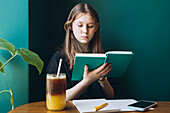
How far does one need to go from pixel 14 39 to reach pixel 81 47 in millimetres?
525

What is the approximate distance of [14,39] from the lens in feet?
4.10

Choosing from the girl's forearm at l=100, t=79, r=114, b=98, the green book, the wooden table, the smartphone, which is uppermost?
the green book

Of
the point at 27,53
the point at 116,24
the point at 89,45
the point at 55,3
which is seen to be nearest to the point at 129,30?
the point at 116,24

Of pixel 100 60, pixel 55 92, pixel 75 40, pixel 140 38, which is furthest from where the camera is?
pixel 140 38

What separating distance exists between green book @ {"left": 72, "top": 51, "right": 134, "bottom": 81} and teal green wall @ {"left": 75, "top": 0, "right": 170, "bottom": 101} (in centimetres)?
54

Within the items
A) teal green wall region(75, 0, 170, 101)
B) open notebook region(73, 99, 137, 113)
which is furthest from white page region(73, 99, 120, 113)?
teal green wall region(75, 0, 170, 101)

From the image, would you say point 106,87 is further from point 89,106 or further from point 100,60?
point 89,106

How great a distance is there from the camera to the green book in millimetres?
1044

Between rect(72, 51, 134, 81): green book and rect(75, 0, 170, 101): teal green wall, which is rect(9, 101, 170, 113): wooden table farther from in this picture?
rect(75, 0, 170, 101): teal green wall

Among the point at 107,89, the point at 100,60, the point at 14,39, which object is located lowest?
the point at 107,89

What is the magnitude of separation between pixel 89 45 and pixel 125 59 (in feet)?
1.52

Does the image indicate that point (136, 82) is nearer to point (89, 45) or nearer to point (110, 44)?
point (110, 44)

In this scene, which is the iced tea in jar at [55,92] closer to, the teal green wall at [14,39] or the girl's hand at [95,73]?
the girl's hand at [95,73]

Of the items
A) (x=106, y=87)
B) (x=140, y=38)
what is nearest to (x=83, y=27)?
(x=106, y=87)
